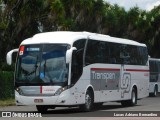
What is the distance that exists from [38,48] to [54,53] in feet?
2.41

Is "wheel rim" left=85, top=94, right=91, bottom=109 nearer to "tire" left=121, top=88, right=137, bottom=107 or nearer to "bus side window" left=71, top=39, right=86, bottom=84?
"bus side window" left=71, top=39, right=86, bottom=84

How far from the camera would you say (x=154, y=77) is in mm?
46844

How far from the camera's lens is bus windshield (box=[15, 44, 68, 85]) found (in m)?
22.8

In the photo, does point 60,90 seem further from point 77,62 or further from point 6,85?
point 6,85

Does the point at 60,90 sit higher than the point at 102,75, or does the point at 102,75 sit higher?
the point at 102,75

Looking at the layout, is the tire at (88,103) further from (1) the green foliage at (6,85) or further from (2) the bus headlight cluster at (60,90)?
(1) the green foliage at (6,85)

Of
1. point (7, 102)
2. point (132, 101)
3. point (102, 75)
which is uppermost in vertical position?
point (102, 75)

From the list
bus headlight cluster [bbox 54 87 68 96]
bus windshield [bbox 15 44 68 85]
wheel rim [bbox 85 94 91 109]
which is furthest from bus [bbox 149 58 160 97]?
bus headlight cluster [bbox 54 87 68 96]

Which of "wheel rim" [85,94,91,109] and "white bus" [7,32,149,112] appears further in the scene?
"wheel rim" [85,94,91,109]

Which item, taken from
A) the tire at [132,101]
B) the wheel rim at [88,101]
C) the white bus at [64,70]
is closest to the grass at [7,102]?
the tire at [132,101]

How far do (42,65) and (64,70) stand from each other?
0.91 meters

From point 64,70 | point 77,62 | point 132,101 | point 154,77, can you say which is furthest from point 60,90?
point 154,77

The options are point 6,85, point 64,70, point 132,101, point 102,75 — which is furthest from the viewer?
point 6,85

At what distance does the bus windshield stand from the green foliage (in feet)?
35.3
